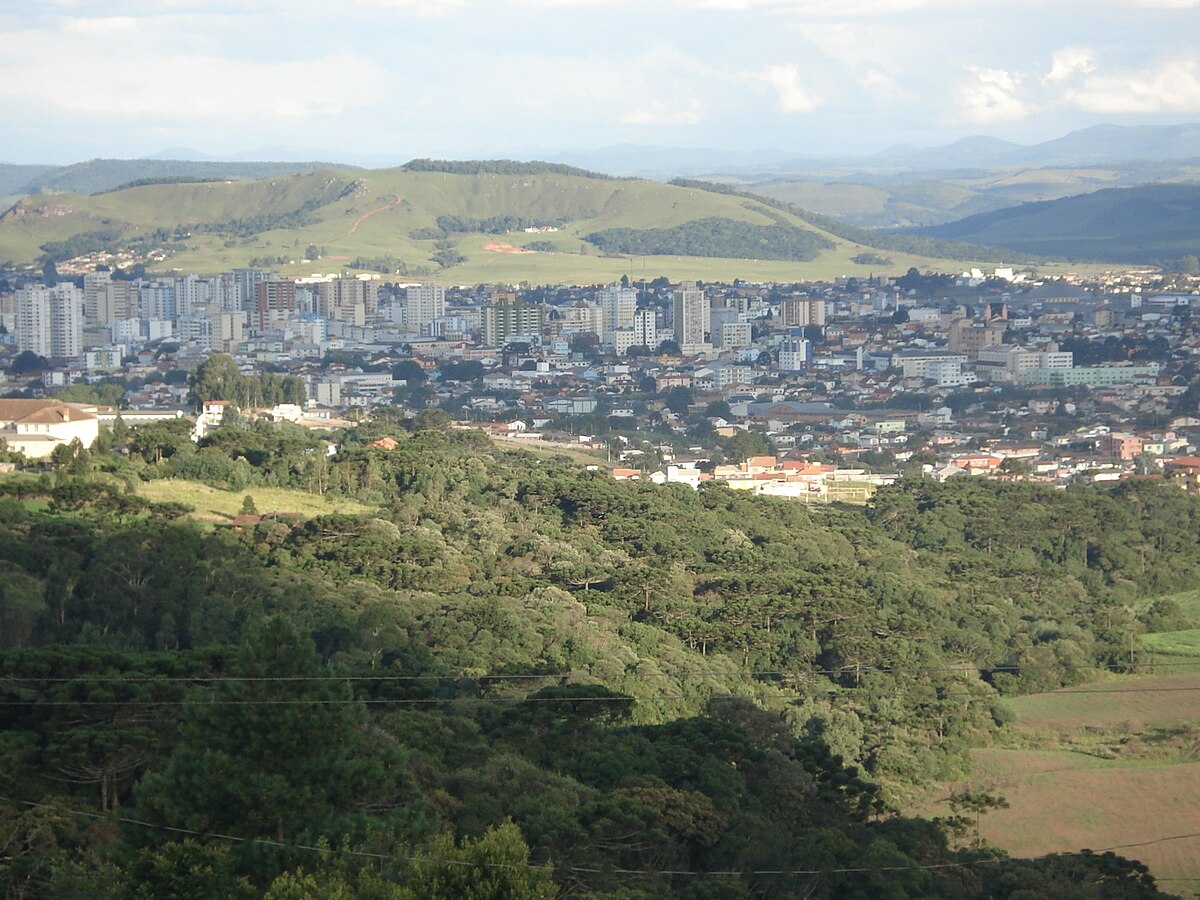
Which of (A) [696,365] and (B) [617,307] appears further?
(B) [617,307]

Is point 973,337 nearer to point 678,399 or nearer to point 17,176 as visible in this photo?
point 678,399

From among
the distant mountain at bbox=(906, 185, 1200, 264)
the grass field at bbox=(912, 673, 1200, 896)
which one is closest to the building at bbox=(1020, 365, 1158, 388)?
the grass field at bbox=(912, 673, 1200, 896)

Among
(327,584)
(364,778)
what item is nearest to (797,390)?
(327,584)

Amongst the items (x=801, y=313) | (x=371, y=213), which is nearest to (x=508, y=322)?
(x=801, y=313)

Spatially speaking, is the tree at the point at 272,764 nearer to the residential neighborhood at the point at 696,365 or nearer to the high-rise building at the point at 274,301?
the residential neighborhood at the point at 696,365

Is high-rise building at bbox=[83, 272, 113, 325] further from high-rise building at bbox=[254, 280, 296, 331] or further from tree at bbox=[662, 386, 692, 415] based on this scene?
tree at bbox=[662, 386, 692, 415]

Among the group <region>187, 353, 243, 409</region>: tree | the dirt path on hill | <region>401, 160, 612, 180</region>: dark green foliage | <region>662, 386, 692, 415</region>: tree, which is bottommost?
<region>662, 386, 692, 415</region>: tree

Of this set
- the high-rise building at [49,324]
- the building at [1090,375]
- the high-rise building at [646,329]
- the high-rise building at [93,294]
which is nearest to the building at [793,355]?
the high-rise building at [646,329]
